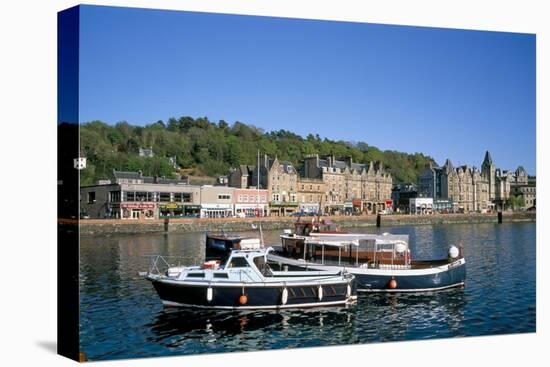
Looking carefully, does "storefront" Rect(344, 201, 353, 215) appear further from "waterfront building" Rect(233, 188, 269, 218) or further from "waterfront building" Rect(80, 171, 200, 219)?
"waterfront building" Rect(80, 171, 200, 219)

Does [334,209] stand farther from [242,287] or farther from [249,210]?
[242,287]

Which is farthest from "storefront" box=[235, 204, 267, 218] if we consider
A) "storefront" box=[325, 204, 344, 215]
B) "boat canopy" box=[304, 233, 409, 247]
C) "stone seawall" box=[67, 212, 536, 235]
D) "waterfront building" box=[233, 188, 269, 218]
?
"boat canopy" box=[304, 233, 409, 247]

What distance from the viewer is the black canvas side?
36.0 ft

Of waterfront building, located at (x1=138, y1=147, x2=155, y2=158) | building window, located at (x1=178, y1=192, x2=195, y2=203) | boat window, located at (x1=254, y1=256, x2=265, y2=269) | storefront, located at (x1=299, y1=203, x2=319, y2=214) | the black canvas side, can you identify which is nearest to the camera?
the black canvas side

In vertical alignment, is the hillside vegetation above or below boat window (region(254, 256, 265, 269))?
above

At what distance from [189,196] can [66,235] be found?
32111mm

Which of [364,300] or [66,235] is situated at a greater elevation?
[66,235]

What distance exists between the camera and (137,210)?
40469 millimetres

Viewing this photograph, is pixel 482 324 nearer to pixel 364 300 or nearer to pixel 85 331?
pixel 364 300

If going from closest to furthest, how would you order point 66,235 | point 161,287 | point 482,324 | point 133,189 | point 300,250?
point 66,235 < point 482,324 < point 161,287 < point 300,250 < point 133,189

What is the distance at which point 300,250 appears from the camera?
21.8 m

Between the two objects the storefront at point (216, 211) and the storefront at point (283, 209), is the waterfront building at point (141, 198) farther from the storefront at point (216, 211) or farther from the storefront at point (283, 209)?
the storefront at point (283, 209)

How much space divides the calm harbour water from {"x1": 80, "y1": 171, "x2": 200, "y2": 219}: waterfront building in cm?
1530

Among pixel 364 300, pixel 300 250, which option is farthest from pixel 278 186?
pixel 364 300
